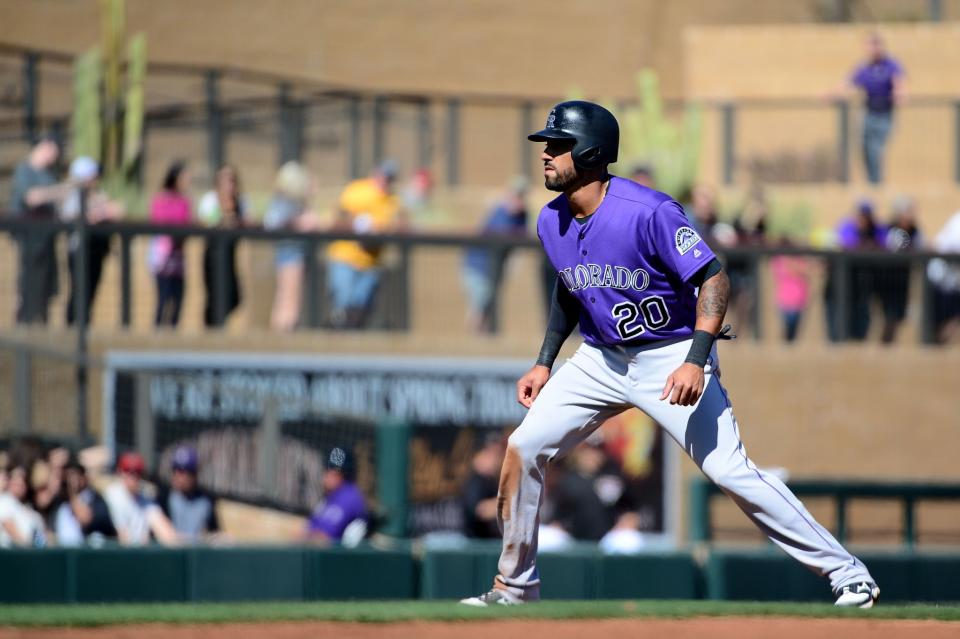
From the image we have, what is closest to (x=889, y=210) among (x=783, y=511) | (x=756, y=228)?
(x=756, y=228)

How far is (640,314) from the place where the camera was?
705 cm

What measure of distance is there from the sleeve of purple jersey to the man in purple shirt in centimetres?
1451

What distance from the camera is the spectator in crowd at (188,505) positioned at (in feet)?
41.7

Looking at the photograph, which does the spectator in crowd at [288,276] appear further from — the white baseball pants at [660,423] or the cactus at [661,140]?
the white baseball pants at [660,423]

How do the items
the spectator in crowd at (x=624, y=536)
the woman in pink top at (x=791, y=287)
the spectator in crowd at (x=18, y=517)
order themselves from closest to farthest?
the spectator in crowd at (x=18, y=517) < the spectator in crowd at (x=624, y=536) < the woman in pink top at (x=791, y=287)

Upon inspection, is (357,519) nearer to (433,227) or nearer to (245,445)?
(245,445)

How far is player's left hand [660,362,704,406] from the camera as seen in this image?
663cm

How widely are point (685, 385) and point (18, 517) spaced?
6.65 meters

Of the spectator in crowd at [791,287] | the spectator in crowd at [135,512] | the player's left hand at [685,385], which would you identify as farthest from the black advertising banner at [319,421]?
the player's left hand at [685,385]

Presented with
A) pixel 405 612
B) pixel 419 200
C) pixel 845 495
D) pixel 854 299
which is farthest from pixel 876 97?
pixel 405 612

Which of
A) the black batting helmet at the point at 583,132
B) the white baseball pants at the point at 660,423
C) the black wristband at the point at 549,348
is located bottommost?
the white baseball pants at the point at 660,423

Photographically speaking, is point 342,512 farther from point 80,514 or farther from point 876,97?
point 876,97

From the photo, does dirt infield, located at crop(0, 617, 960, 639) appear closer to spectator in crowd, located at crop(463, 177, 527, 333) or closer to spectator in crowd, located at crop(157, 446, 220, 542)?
spectator in crowd, located at crop(157, 446, 220, 542)

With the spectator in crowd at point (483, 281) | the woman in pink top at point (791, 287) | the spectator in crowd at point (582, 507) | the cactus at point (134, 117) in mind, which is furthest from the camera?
the cactus at point (134, 117)
